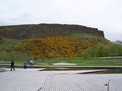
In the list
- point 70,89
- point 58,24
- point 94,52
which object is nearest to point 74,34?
point 58,24

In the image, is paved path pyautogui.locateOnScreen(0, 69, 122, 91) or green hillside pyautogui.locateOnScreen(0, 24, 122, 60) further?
green hillside pyautogui.locateOnScreen(0, 24, 122, 60)

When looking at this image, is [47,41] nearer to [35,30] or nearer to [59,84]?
[35,30]

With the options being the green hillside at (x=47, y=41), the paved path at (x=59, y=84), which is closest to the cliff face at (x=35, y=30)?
the green hillside at (x=47, y=41)

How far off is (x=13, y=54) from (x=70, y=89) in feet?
293

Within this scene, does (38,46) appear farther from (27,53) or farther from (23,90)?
(23,90)

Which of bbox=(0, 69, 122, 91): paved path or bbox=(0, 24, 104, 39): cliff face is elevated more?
bbox=(0, 24, 104, 39): cliff face

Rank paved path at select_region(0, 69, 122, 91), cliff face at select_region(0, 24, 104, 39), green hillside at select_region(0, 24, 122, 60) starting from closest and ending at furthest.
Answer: paved path at select_region(0, 69, 122, 91) < green hillside at select_region(0, 24, 122, 60) < cliff face at select_region(0, 24, 104, 39)

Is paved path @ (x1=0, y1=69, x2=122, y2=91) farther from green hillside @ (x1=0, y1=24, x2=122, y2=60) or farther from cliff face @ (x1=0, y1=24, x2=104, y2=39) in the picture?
cliff face @ (x1=0, y1=24, x2=104, y2=39)

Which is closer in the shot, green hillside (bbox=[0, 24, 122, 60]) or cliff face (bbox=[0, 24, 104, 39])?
green hillside (bbox=[0, 24, 122, 60])

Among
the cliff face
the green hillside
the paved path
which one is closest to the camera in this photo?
the paved path

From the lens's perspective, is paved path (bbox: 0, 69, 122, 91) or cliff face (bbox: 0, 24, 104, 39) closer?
paved path (bbox: 0, 69, 122, 91)

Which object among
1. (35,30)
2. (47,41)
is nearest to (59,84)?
(47,41)

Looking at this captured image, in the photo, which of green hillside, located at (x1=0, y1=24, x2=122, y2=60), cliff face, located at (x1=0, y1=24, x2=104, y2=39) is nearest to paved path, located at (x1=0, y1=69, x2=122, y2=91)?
green hillside, located at (x1=0, y1=24, x2=122, y2=60)

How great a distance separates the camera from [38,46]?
378 ft
